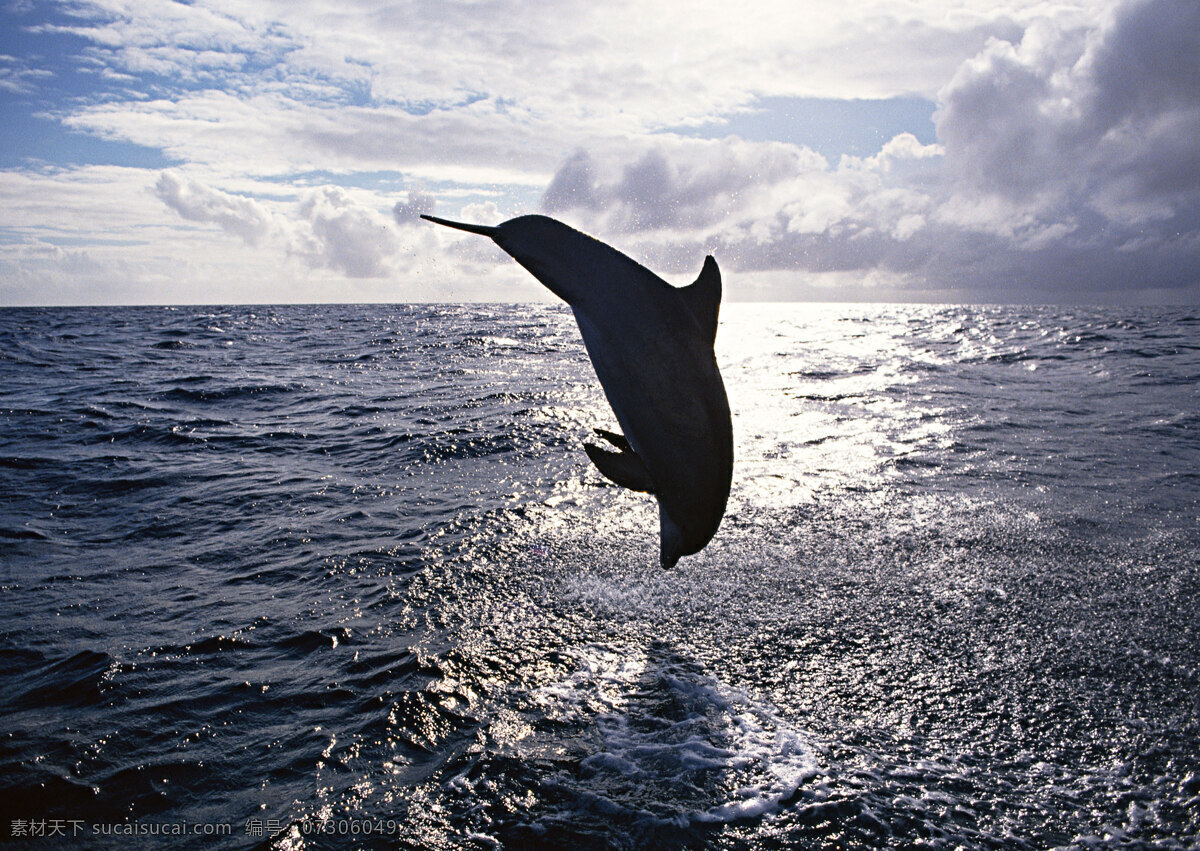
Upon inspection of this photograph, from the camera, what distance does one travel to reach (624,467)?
425 cm

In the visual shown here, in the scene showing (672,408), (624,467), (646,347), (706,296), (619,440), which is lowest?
(624,467)

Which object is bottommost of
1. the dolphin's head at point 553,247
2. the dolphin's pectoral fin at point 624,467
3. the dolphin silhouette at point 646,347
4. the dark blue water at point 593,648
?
the dark blue water at point 593,648

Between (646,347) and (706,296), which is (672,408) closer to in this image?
(646,347)

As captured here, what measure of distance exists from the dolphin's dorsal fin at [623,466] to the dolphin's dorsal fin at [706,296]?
2.87 ft

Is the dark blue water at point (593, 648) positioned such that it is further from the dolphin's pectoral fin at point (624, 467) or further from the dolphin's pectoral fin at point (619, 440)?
the dolphin's pectoral fin at point (619, 440)

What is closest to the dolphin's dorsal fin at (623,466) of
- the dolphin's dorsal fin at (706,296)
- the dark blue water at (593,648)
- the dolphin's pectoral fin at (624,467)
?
the dolphin's pectoral fin at (624,467)

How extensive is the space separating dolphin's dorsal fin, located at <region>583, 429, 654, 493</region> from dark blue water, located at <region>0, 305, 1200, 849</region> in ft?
5.99

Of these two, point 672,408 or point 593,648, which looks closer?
point 672,408

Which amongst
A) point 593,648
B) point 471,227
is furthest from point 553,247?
point 593,648

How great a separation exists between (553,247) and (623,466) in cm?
146

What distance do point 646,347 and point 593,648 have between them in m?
2.89

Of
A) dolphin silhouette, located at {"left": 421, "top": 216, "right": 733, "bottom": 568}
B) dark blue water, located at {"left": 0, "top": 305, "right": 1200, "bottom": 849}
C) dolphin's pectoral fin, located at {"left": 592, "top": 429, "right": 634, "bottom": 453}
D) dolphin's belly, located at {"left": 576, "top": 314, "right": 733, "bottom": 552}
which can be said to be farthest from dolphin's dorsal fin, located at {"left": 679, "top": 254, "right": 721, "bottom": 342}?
dark blue water, located at {"left": 0, "top": 305, "right": 1200, "bottom": 849}

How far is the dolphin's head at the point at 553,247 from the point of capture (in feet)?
13.8

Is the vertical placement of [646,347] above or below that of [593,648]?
above
